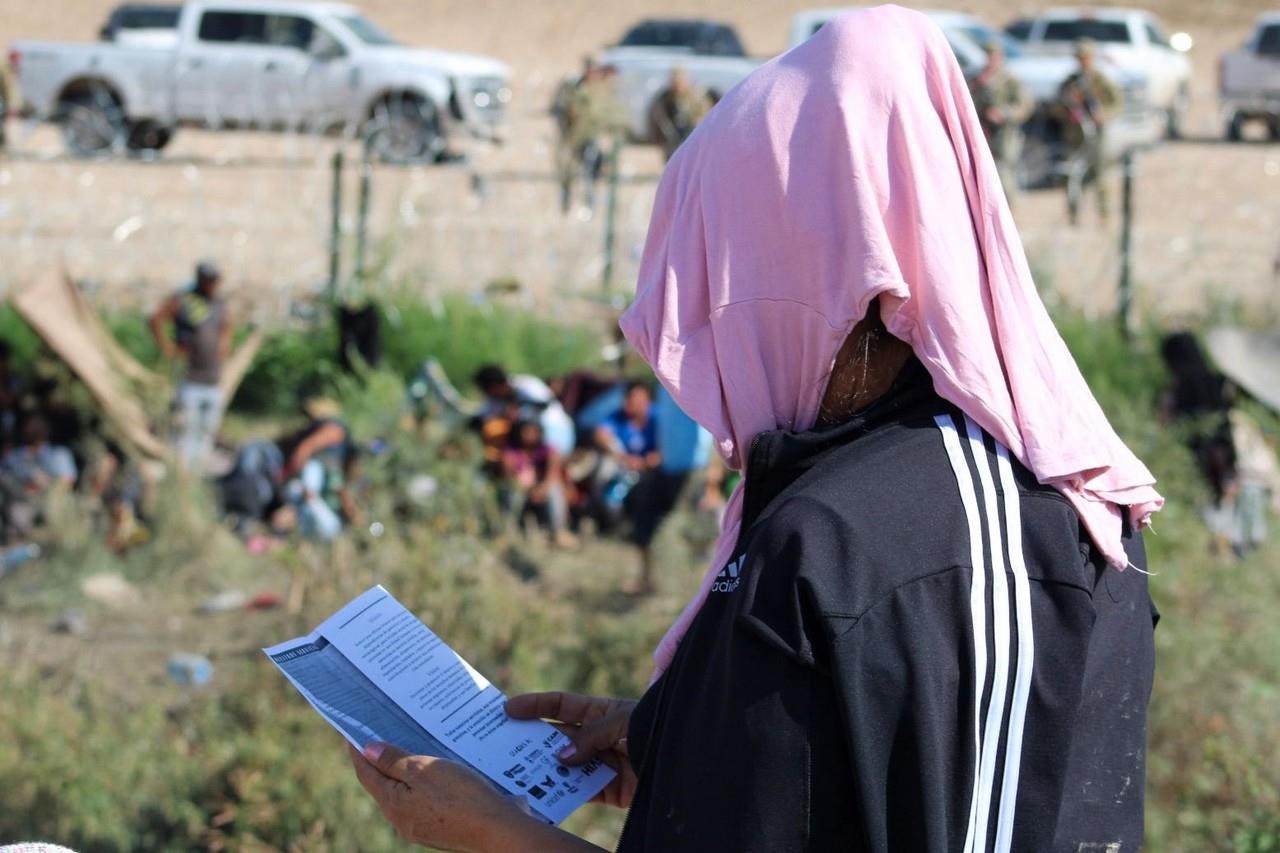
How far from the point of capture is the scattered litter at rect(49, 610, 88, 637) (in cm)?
646

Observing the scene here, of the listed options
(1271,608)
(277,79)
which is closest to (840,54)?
(1271,608)

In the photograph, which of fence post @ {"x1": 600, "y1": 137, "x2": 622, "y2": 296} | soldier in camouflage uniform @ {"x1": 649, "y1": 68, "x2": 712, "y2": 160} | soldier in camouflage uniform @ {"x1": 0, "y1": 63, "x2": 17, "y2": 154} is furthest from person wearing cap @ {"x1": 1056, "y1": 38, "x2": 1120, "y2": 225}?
soldier in camouflage uniform @ {"x1": 0, "y1": 63, "x2": 17, "y2": 154}

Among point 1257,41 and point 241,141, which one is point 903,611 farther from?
point 1257,41

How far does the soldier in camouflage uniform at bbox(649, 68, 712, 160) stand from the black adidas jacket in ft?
33.9

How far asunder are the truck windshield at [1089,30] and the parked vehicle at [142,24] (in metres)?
12.0

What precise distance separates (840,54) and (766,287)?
0.24m

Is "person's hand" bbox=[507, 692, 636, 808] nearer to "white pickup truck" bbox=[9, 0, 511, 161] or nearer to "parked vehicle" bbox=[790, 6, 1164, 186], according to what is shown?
"parked vehicle" bbox=[790, 6, 1164, 186]

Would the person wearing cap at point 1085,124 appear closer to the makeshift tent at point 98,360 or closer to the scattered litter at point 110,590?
the makeshift tent at point 98,360

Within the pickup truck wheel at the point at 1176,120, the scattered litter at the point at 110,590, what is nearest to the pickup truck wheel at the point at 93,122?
the scattered litter at the point at 110,590

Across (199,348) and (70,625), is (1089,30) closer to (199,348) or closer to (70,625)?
(199,348)

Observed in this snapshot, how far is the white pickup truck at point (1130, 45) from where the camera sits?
775 inches

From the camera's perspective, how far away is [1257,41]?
71.3ft

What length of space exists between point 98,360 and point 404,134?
16.2ft

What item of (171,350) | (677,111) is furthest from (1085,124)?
(171,350)
